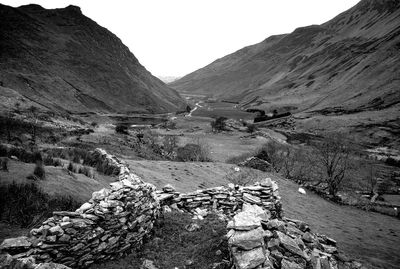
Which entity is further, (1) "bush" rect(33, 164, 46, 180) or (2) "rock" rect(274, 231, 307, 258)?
(1) "bush" rect(33, 164, 46, 180)

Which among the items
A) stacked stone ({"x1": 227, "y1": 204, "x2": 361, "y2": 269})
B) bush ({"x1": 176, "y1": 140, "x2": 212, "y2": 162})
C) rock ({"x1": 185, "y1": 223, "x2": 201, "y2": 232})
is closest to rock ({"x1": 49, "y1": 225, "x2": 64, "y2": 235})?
stacked stone ({"x1": 227, "y1": 204, "x2": 361, "y2": 269})

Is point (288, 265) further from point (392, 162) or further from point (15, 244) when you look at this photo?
point (392, 162)

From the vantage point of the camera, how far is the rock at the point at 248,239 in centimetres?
703

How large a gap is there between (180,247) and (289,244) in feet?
15.2

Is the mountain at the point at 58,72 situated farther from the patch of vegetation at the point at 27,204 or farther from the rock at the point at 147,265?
the rock at the point at 147,265

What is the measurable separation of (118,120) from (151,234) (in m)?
128

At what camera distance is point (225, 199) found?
14.3 metres

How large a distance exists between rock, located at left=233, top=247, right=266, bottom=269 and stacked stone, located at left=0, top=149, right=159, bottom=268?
459cm

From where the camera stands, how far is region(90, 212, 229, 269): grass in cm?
879

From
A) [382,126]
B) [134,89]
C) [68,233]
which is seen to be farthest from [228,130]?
[134,89]

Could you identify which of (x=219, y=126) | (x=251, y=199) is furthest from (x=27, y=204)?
(x=219, y=126)

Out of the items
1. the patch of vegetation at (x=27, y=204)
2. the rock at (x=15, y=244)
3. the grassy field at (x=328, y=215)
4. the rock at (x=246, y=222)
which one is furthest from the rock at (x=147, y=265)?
the grassy field at (x=328, y=215)

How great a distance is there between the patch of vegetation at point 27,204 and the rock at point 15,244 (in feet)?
7.76

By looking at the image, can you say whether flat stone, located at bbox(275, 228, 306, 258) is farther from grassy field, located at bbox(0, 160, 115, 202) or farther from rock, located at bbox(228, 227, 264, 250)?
grassy field, located at bbox(0, 160, 115, 202)
